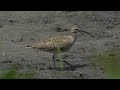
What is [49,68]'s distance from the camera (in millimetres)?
8156

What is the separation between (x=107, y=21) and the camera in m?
12.1

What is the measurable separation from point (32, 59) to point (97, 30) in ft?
9.75

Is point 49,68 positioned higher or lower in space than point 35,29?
lower

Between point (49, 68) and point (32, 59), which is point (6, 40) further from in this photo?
point (49, 68)

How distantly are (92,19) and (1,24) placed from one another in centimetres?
222

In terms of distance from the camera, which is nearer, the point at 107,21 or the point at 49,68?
the point at 49,68
